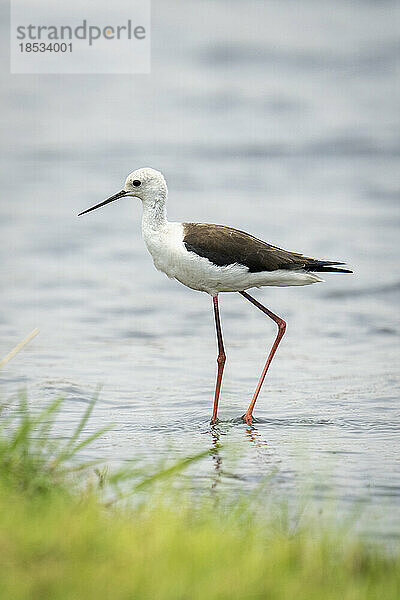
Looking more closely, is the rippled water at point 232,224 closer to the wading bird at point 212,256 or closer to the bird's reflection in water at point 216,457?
the bird's reflection in water at point 216,457

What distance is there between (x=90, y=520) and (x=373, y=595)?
111cm

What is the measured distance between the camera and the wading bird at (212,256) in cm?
806

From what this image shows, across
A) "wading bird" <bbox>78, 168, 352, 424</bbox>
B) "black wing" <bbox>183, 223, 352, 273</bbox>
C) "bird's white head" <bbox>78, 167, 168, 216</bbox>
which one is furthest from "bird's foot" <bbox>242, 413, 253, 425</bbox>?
"bird's white head" <bbox>78, 167, 168, 216</bbox>

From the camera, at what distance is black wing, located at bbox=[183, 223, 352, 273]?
8.05 m

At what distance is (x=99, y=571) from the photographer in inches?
151

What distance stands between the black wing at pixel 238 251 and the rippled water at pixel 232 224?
116 cm

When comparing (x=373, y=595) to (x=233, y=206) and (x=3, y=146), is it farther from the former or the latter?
(x=3, y=146)

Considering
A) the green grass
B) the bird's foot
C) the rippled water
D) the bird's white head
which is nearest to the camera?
the green grass

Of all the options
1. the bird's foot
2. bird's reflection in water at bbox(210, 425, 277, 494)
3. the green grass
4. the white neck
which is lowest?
the bird's foot

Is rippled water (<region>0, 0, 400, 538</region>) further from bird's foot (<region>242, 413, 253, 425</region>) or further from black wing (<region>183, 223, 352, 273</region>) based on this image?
black wing (<region>183, 223, 352, 273</region>)

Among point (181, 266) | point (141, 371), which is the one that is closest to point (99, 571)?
point (181, 266)

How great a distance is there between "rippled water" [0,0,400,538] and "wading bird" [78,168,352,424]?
106 centimetres

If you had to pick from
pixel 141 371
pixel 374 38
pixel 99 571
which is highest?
pixel 374 38

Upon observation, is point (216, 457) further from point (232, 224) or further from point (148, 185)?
point (232, 224)
